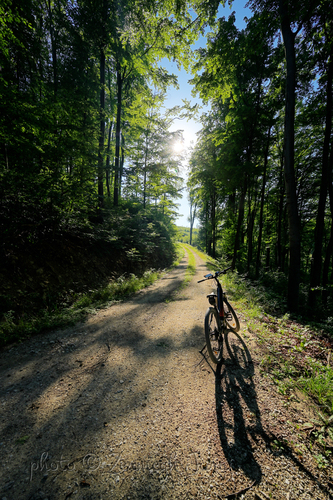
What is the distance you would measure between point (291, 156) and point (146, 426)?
775 cm

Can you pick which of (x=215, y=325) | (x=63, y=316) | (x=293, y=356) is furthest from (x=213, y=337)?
(x=63, y=316)

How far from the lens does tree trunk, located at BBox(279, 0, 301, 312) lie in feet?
18.2

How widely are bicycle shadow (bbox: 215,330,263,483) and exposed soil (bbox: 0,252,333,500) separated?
0.04ft

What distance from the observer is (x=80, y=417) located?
225 centimetres

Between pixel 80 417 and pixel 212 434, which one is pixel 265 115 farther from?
pixel 80 417

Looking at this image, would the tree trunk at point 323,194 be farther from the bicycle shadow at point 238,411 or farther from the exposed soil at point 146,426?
the exposed soil at point 146,426

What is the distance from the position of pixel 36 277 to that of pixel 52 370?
12.2ft

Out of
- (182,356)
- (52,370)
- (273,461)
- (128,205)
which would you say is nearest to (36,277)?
(52,370)

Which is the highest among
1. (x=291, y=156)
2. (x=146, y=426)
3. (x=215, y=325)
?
(x=291, y=156)

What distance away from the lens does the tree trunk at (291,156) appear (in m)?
5.56

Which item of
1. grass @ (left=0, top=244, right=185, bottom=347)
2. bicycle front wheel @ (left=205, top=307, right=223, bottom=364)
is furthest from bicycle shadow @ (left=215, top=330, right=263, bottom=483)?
grass @ (left=0, top=244, right=185, bottom=347)

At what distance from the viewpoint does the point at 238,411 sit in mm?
2373

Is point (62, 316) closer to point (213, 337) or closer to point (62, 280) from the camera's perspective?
point (62, 280)

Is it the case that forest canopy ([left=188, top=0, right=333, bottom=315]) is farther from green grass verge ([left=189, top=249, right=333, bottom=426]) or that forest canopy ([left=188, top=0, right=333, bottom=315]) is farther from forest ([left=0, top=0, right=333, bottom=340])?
green grass verge ([left=189, top=249, right=333, bottom=426])
